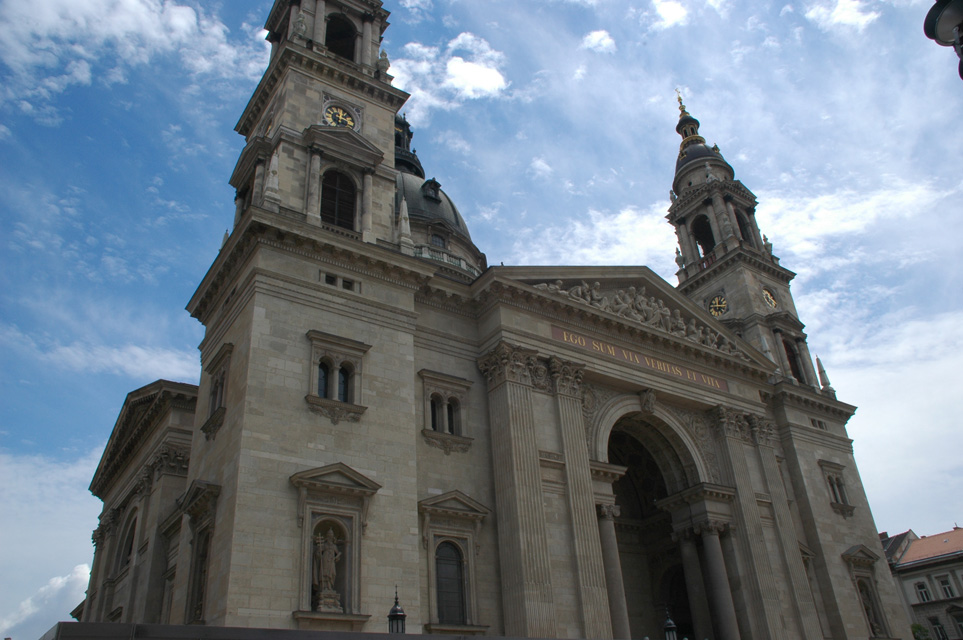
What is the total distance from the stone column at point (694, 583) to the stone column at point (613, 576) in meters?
5.40

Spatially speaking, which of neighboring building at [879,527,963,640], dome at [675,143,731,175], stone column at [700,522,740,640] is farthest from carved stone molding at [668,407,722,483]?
neighboring building at [879,527,963,640]

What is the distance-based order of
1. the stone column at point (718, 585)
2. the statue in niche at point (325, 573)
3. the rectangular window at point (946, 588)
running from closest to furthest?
1. the statue in niche at point (325, 573)
2. the stone column at point (718, 585)
3. the rectangular window at point (946, 588)

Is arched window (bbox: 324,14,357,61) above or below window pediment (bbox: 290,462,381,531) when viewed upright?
above

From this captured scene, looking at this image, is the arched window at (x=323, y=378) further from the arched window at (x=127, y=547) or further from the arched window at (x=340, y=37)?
the arched window at (x=127, y=547)

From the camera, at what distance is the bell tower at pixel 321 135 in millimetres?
28188

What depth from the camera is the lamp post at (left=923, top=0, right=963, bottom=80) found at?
9.30 m

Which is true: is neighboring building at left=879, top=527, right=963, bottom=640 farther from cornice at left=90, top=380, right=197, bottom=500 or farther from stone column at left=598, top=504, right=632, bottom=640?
cornice at left=90, top=380, right=197, bottom=500

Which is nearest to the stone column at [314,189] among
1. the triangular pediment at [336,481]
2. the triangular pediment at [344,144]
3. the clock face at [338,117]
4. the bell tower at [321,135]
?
the bell tower at [321,135]

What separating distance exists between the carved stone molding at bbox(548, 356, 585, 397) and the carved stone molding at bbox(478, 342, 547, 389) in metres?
1.02

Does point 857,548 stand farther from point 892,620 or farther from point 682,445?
point 682,445

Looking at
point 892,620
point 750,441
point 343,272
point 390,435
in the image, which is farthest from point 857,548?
point 343,272

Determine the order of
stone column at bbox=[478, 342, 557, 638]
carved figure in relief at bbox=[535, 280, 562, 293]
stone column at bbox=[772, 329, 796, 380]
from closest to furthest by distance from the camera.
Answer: stone column at bbox=[478, 342, 557, 638] < carved figure in relief at bbox=[535, 280, 562, 293] < stone column at bbox=[772, 329, 796, 380]

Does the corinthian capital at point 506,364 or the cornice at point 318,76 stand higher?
the cornice at point 318,76

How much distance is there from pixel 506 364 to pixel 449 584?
788cm
